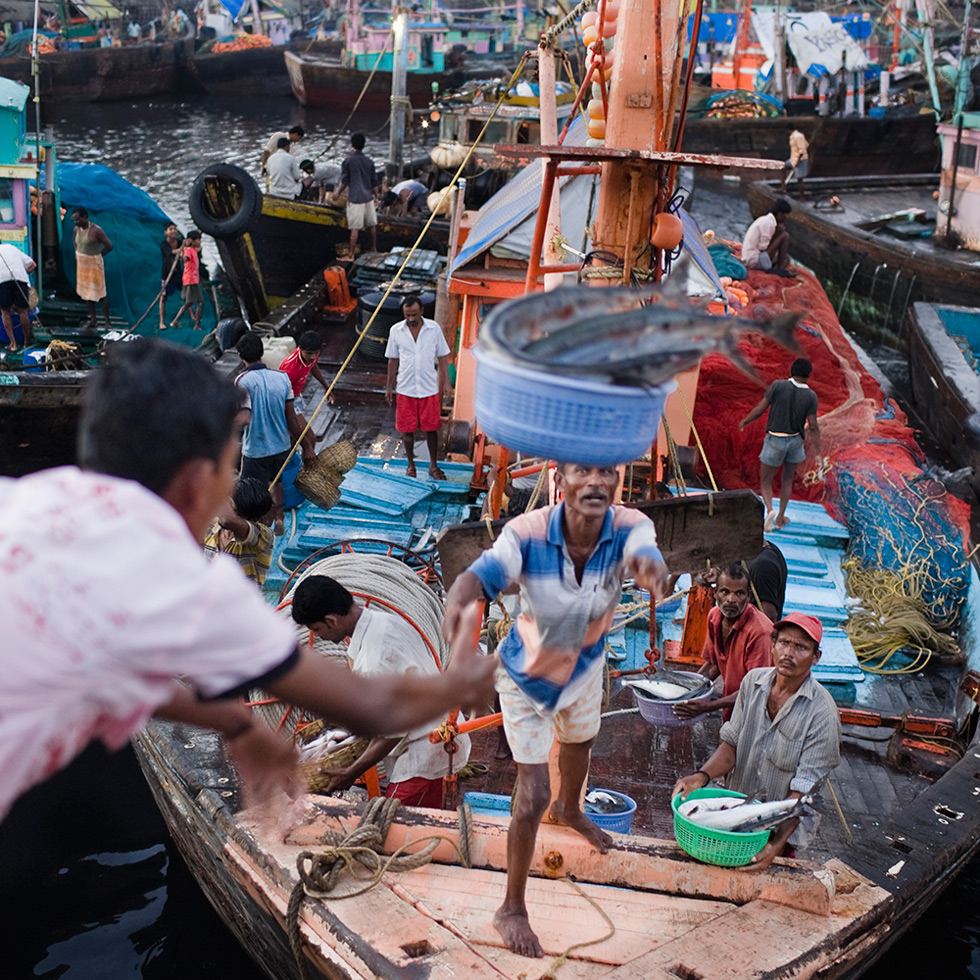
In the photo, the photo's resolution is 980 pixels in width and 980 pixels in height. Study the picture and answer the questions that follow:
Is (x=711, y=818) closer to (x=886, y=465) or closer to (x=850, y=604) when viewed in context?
(x=850, y=604)

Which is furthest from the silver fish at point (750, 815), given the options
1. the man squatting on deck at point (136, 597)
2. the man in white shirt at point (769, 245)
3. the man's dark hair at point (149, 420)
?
the man in white shirt at point (769, 245)

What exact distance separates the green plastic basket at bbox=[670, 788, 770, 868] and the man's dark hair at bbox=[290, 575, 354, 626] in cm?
161

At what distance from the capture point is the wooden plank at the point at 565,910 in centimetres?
366

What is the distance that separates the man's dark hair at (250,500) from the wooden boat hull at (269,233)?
25.4 feet

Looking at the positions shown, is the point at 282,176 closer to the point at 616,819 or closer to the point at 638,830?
the point at 638,830

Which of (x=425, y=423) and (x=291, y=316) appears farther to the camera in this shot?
(x=291, y=316)

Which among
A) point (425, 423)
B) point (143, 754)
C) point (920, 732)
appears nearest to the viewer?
point (143, 754)

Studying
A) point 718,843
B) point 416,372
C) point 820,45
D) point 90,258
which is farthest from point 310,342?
point 820,45

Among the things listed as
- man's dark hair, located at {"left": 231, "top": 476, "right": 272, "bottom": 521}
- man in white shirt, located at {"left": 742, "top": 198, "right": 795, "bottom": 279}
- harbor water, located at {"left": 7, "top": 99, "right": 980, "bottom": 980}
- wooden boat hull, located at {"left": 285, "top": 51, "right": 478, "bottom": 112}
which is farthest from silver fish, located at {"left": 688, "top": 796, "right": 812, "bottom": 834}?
wooden boat hull, located at {"left": 285, "top": 51, "right": 478, "bottom": 112}

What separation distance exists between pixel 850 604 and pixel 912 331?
8962mm

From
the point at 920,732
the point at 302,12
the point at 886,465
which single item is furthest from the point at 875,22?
the point at 920,732

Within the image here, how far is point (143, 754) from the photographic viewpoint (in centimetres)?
586

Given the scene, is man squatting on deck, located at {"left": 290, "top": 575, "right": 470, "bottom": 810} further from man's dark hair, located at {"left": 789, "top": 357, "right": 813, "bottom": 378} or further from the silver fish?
man's dark hair, located at {"left": 789, "top": 357, "right": 813, "bottom": 378}

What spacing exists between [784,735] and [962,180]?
1655cm
